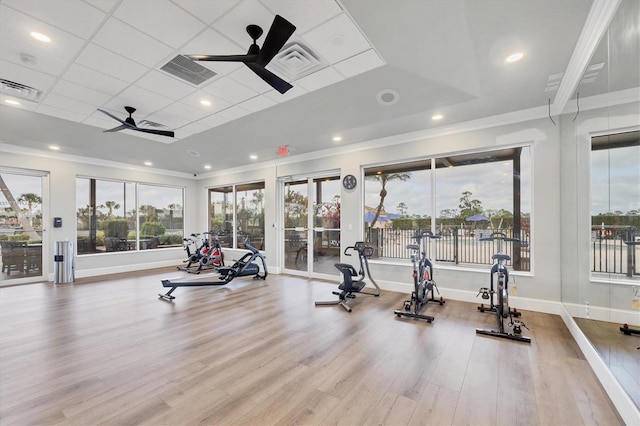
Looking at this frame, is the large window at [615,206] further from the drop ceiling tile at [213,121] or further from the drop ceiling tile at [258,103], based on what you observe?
the drop ceiling tile at [213,121]

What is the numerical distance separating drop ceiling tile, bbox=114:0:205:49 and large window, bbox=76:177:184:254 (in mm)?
6239

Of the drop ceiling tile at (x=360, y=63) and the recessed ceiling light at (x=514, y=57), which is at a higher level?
the drop ceiling tile at (x=360, y=63)

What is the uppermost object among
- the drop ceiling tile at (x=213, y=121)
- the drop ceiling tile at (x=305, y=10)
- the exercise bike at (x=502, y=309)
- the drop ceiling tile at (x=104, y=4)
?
the drop ceiling tile at (x=104, y=4)

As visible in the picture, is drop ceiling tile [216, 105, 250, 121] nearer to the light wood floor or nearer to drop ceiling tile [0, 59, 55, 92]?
drop ceiling tile [0, 59, 55, 92]

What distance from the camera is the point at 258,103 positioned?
14.7ft

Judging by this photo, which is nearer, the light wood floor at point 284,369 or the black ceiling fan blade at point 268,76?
the light wood floor at point 284,369

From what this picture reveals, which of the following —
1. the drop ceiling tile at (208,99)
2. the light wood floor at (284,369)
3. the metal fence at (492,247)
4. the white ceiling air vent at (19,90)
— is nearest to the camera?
the light wood floor at (284,369)

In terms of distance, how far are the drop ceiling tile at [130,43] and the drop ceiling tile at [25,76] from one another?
54.3 inches

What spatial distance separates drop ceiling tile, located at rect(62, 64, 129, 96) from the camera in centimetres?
349

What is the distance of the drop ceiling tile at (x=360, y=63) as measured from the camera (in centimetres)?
316

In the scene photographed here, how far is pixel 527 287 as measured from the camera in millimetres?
4199

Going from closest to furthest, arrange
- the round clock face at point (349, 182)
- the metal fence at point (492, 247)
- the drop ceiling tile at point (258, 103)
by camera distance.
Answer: the metal fence at point (492, 247)
the drop ceiling tile at point (258, 103)
the round clock face at point (349, 182)

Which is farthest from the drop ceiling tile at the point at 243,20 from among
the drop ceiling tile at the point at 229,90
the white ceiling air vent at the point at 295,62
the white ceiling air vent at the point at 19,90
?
the white ceiling air vent at the point at 19,90

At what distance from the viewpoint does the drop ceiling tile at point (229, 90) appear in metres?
3.82
